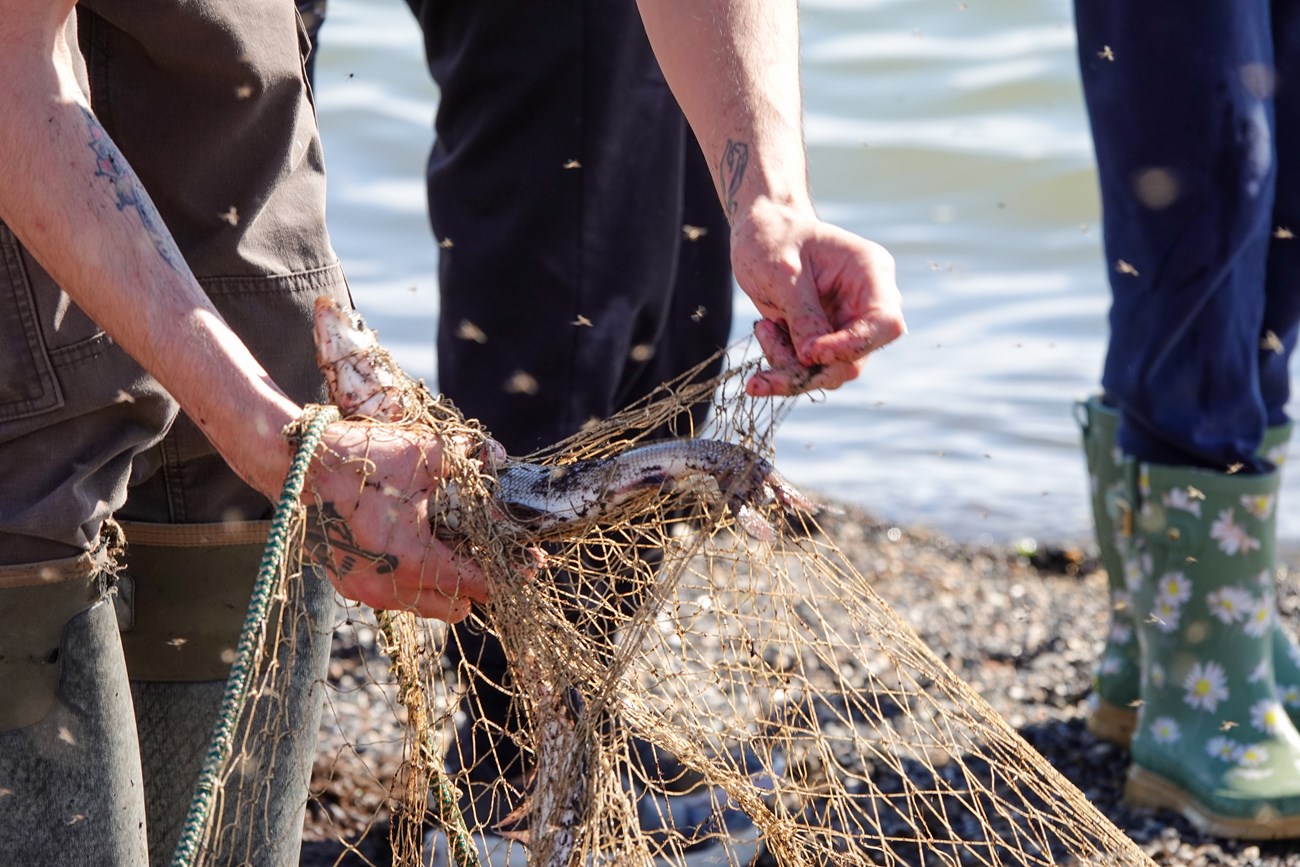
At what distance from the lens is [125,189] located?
181 centimetres

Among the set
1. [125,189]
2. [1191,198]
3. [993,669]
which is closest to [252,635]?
[125,189]

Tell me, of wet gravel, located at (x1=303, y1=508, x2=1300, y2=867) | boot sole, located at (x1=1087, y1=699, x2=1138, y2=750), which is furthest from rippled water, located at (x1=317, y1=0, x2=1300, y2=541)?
boot sole, located at (x1=1087, y1=699, x2=1138, y2=750)

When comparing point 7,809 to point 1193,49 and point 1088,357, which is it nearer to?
point 1193,49

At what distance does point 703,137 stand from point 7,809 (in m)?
1.27

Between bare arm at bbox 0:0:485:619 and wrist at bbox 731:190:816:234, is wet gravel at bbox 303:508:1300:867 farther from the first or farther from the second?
wrist at bbox 731:190:816:234

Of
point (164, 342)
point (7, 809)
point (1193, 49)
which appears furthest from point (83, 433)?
point (1193, 49)

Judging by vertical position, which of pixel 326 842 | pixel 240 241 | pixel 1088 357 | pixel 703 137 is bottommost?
pixel 1088 357

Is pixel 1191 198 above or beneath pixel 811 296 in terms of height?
beneath

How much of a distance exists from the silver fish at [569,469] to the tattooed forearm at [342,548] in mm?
167

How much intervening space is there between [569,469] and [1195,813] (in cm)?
208

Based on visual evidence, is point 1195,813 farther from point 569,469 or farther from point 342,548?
point 342,548

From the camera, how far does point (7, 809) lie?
1.91 meters

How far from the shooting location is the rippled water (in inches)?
248

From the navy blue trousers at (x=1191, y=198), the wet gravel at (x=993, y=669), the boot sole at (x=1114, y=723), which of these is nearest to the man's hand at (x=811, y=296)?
the wet gravel at (x=993, y=669)
